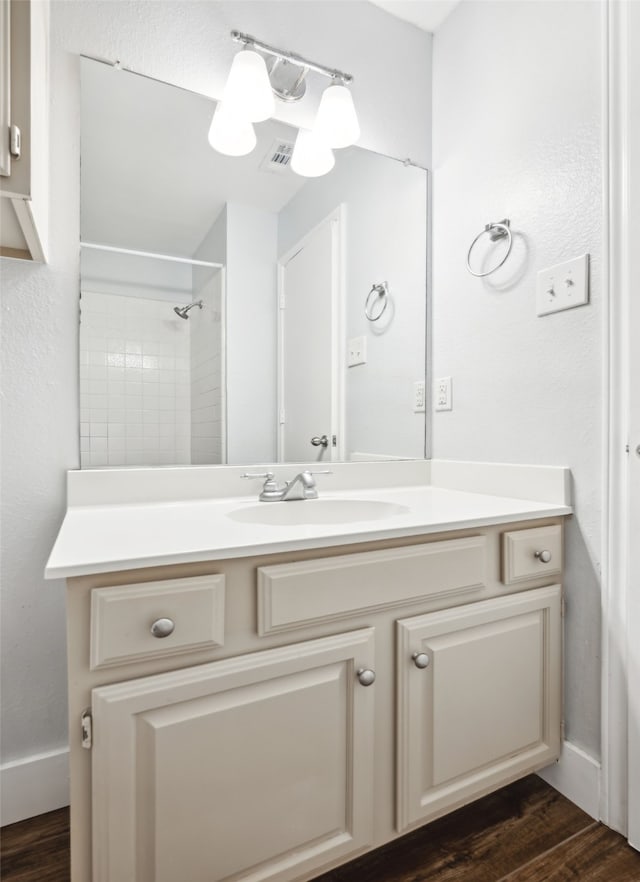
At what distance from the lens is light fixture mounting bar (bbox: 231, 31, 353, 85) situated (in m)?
1.33

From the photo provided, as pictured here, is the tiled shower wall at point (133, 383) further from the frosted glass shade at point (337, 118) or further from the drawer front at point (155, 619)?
the frosted glass shade at point (337, 118)

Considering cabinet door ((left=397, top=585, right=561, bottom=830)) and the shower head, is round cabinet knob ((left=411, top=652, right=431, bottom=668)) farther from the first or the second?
the shower head

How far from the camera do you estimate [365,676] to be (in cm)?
89

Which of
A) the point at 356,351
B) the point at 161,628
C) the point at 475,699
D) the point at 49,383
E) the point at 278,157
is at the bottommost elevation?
the point at 475,699

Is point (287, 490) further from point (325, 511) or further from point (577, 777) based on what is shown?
point (577, 777)

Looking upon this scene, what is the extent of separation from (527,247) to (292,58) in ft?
2.91

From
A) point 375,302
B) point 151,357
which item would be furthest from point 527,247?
point 151,357

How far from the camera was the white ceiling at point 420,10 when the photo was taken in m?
1.55

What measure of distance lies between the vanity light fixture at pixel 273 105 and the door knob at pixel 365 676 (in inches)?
54.9

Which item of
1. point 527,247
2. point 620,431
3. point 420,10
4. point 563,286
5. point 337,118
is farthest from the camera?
point 420,10

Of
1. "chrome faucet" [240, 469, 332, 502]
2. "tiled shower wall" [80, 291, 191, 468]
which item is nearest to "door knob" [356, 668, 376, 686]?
"chrome faucet" [240, 469, 332, 502]

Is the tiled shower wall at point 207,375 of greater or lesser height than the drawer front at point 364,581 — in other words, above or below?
above

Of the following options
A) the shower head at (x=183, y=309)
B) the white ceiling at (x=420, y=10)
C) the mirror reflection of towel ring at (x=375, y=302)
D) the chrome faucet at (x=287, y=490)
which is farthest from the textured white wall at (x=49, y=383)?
the mirror reflection of towel ring at (x=375, y=302)

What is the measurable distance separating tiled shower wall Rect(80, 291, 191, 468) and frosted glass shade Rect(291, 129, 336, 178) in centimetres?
62
